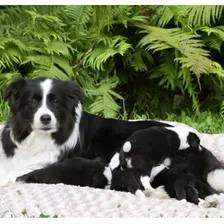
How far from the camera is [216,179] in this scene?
5594mm

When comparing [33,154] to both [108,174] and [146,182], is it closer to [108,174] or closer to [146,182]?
[108,174]

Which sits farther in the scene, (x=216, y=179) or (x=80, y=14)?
(x=80, y=14)

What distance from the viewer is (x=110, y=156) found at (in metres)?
6.25

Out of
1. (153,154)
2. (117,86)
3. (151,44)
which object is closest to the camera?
(153,154)

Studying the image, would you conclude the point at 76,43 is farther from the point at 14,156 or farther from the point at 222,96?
the point at 14,156

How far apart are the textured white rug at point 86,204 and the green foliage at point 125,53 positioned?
3.61 metres

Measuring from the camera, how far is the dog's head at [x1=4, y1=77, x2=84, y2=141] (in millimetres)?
5723

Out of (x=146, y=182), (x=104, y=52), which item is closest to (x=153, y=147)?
(x=146, y=182)

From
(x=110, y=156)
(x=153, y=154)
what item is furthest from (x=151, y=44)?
(x=153, y=154)

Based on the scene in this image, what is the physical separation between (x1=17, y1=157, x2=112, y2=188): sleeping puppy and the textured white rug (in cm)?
31

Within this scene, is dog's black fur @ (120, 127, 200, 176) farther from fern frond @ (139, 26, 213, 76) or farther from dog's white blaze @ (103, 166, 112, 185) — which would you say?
fern frond @ (139, 26, 213, 76)

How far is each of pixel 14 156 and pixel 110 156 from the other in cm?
94

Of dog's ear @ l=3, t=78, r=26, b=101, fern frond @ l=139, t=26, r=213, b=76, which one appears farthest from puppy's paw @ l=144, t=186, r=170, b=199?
fern frond @ l=139, t=26, r=213, b=76

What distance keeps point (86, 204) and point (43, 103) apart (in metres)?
1.38
